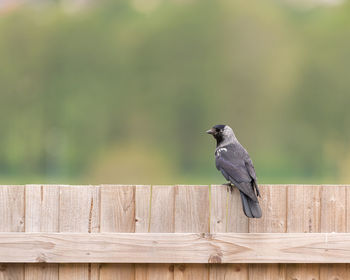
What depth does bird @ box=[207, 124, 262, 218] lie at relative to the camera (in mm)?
3947

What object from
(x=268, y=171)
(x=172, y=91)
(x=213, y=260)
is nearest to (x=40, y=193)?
(x=213, y=260)

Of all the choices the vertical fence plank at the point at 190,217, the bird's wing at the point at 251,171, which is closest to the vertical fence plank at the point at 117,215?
the vertical fence plank at the point at 190,217

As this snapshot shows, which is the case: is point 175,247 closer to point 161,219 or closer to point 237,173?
point 161,219

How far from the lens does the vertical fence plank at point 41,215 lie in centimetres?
395

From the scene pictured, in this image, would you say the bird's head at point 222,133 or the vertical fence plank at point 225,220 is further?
the bird's head at point 222,133

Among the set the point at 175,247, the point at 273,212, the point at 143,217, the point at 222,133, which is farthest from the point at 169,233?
the point at 222,133

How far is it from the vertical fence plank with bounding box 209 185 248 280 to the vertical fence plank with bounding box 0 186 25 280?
1.19 m

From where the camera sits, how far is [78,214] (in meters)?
3.95

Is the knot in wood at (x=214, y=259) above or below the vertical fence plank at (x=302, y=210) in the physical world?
below

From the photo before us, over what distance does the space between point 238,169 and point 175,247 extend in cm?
90

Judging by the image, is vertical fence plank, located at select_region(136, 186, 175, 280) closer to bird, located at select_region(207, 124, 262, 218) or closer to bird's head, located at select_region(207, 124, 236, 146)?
bird, located at select_region(207, 124, 262, 218)

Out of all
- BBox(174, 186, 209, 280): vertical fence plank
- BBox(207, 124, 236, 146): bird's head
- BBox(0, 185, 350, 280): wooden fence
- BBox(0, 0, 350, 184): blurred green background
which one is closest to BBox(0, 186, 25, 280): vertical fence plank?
BBox(0, 185, 350, 280): wooden fence

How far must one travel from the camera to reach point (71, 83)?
49.1m

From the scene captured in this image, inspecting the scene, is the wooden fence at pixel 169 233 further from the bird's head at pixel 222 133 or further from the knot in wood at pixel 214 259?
the bird's head at pixel 222 133
